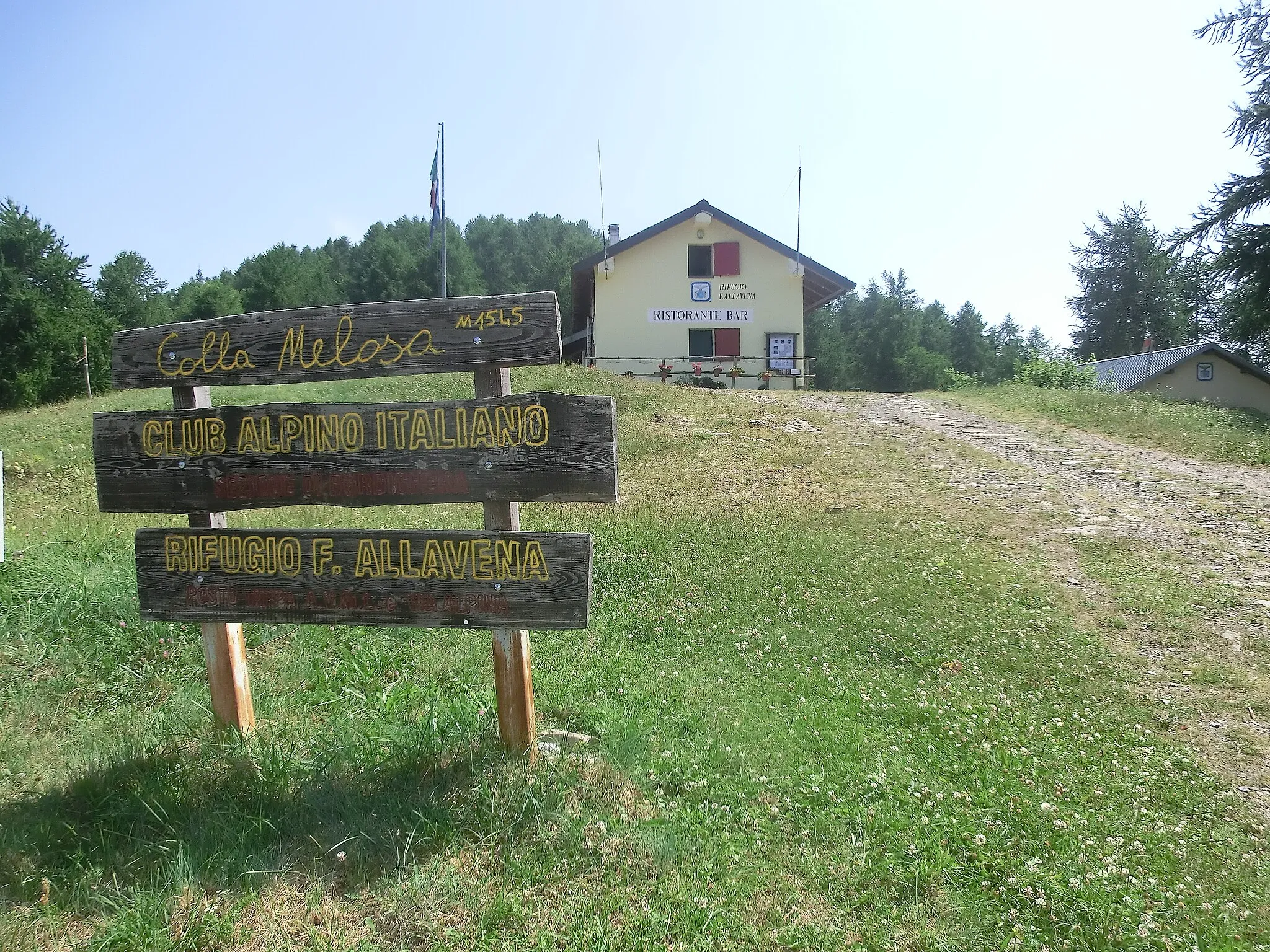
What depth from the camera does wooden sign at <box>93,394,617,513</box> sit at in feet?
12.0

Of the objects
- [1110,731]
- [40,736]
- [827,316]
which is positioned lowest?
[1110,731]

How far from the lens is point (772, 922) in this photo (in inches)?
121

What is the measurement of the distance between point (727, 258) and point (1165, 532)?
74.8 feet

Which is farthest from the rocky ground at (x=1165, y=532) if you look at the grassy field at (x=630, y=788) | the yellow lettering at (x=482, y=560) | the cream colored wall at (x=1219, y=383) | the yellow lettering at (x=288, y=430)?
the cream colored wall at (x=1219, y=383)

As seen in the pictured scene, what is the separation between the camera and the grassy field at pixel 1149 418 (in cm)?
1410

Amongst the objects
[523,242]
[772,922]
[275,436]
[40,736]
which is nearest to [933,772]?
[772,922]

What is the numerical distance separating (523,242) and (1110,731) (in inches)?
2897

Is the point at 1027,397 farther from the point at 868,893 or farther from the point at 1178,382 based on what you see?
the point at 868,893

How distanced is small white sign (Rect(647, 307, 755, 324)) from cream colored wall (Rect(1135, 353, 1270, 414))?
17.6 metres

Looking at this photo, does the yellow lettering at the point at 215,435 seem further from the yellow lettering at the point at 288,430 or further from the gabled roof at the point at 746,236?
the gabled roof at the point at 746,236

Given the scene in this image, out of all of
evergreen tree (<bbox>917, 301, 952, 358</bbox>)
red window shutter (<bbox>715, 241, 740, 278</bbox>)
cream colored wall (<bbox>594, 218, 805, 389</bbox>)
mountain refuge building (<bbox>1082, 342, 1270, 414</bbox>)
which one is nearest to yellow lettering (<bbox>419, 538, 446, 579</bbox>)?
cream colored wall (<bbox>594, 218, 805, 389</bbox>)

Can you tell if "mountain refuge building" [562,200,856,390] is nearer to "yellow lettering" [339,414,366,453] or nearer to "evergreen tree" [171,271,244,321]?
"yellow lettering" [339,414,366,453]

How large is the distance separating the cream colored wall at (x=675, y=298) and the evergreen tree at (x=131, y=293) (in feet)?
98.4

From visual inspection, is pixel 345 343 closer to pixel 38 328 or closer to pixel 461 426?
pixel 461 426
